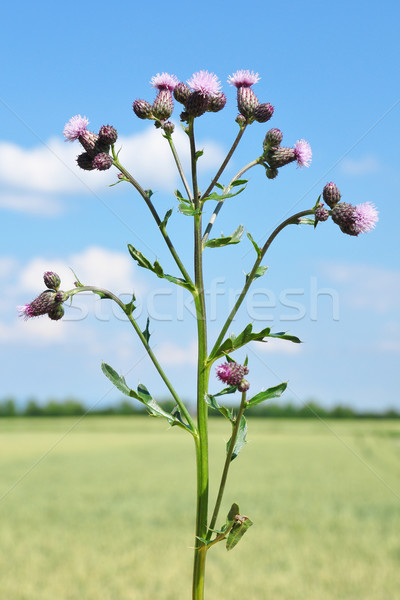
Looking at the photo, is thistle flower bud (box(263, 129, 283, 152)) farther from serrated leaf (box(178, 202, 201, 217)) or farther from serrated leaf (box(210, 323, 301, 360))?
serrated leaf (box(210, 323, 301, 360))

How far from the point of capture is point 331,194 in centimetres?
262

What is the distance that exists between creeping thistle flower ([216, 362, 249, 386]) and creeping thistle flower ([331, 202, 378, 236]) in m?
0.78

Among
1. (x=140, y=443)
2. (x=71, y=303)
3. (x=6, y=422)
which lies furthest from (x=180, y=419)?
(x=6, y=422)

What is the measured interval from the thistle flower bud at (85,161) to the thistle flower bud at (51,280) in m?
0.55

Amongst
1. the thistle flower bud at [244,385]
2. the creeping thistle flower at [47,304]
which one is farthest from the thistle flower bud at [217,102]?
the thistle flower bud at [244,385]

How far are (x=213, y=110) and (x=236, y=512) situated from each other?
70.4 inches

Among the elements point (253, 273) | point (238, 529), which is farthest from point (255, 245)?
point (238, 529)

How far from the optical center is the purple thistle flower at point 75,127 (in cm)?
288

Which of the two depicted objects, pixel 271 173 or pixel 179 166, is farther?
pixel 271 173

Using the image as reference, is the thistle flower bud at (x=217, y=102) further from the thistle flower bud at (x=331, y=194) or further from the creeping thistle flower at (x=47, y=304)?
the creeping thistle flower at (x=47, y=304)

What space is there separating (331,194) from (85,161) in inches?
45.8

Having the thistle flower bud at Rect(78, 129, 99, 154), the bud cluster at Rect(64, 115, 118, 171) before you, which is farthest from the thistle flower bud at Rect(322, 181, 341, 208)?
the thistle flower bud at Rect(78, 129, 99, 154)

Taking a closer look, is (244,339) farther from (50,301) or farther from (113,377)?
(50,301)

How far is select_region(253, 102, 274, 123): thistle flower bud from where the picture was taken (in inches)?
109
